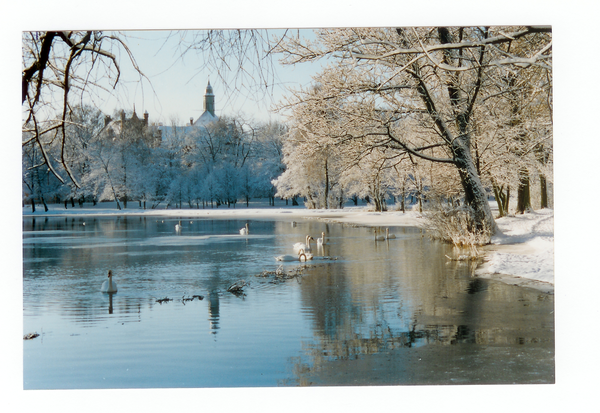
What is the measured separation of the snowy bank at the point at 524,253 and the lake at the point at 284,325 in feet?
1.44

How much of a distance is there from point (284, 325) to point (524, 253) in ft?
18.3

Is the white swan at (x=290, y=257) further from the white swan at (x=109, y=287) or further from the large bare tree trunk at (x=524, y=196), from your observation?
the large bare tree trunk at (x=524, y=196)

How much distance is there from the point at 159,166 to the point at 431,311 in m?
9.79

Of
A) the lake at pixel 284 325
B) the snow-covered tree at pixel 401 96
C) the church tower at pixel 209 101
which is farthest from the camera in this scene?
the snow-covered tree at pixel 401 96

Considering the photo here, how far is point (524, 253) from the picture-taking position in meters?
10.9

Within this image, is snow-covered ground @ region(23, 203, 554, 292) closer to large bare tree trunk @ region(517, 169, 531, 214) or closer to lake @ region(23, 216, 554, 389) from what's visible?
lake @ region(23, 216, 554, 389)

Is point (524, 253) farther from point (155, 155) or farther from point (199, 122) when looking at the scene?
point (155, 155)

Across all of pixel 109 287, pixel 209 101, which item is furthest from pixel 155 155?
pixel 209 101

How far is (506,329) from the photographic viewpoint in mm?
6996

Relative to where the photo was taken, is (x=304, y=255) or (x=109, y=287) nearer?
(x=109, y=287)

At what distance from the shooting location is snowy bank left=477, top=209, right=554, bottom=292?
Result: 9211mm

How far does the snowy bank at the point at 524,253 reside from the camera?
363 inches

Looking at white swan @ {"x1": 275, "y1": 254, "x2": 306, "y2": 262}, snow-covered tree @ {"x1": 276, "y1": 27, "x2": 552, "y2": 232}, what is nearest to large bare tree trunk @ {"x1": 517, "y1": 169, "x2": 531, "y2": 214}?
snow-covered tree @ {"x1": 276, "y1": 27, "x2": 552, "y2": 232}

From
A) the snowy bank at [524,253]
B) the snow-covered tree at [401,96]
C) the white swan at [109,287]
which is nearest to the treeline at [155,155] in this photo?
the snow-covered tree at [401,96]
